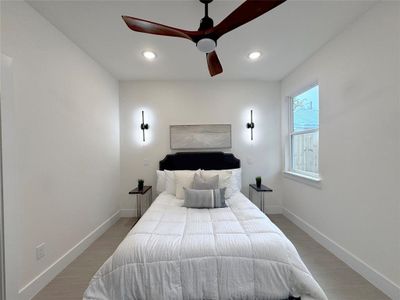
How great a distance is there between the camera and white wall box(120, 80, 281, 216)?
3.86m

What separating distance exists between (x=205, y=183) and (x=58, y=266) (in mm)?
1874

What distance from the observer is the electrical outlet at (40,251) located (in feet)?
6.35

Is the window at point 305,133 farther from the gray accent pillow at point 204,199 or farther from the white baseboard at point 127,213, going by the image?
the white baseboard at point 127,213

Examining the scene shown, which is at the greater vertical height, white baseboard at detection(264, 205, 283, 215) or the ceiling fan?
the ceiling fan

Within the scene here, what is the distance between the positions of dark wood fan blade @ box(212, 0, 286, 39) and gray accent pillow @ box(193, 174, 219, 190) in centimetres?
183

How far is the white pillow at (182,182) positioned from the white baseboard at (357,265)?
185 centimetres

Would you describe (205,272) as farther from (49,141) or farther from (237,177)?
(237,177)

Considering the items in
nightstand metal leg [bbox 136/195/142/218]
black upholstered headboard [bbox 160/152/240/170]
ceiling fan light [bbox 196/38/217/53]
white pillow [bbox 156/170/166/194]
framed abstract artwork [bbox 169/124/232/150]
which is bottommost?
nightstand metal leg [bbox 136/195/142/218]

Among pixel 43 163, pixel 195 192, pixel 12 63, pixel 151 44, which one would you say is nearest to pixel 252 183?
pixel 195 192

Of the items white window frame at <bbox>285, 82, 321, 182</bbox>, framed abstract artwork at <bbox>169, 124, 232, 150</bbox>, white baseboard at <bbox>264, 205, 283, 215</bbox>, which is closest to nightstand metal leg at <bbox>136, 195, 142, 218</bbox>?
framed abstract artwork at <bbox>169, 124, 232, 150</bbox>

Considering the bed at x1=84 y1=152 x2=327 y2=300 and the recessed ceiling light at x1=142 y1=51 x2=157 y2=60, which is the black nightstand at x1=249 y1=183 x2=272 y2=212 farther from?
the recessed ceiling light at x1=142 y1=51 x2=157 y2=60

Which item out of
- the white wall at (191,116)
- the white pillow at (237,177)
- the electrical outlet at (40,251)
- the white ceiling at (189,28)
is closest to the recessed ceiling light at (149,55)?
the white ceiling at (189,28)

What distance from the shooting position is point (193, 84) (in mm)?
3879

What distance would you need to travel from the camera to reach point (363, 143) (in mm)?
2064
